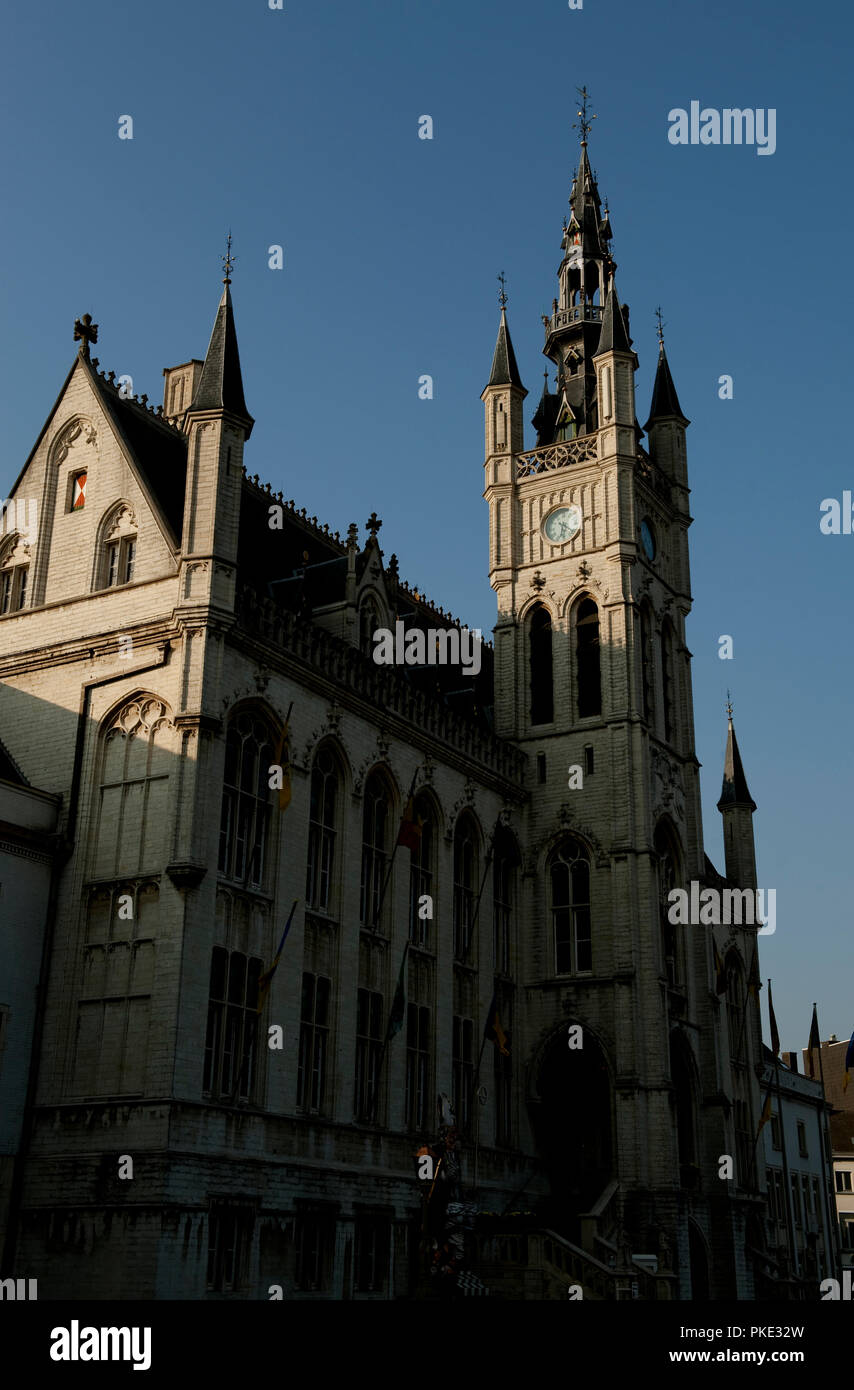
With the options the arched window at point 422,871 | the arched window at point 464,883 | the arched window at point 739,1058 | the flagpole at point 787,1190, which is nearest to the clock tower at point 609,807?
the arched window at point 739,1058

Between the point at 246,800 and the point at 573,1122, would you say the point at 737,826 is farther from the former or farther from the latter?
the point at 246,800

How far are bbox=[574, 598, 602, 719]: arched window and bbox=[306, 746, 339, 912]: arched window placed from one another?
41.7ft

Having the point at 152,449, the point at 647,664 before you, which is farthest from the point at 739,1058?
the point at 152,449

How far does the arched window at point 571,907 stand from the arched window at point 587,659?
15.2 feet

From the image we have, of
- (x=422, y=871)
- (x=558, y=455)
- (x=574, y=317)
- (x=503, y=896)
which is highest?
(x=574, y=317)

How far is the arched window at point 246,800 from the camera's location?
105 feet

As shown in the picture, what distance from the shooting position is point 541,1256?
3338 cm

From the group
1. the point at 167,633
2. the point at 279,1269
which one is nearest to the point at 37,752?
the point at 167,633

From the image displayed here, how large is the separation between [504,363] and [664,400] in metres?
6.58

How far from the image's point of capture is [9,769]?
1305 inches

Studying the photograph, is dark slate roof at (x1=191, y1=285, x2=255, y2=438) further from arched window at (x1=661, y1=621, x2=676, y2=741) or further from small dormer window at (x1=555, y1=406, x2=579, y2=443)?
arched window at (x1=661, y1=621, x2=676, y2=741)

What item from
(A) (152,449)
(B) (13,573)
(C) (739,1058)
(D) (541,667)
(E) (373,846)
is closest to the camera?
(B) (13,573)
